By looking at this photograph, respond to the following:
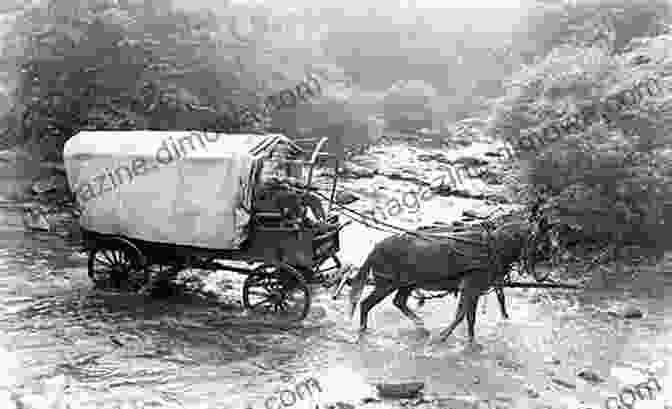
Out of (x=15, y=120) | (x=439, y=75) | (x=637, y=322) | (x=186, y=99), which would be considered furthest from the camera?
(x=439, y=75)

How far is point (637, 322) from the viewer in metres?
10.1

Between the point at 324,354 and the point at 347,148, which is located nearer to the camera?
the point at 324,354

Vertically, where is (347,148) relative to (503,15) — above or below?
below

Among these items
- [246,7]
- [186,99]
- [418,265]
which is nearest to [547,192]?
[418,265]

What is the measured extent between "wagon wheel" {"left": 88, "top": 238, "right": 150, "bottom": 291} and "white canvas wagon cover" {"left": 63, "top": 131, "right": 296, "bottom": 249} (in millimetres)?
374

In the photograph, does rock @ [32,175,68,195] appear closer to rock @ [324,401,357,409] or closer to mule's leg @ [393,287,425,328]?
mule's leg @ [393,287,425,328]

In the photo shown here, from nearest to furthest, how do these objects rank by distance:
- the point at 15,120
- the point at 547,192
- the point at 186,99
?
the point at 547,192
the point at 186,99
the point at 15,120

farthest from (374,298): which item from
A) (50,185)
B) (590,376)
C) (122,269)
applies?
(50,185)

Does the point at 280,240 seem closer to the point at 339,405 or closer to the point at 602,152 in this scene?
the point at 339,405

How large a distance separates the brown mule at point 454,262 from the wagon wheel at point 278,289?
938 mm

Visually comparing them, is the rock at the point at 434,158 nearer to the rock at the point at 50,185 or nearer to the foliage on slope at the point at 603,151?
the foliage on slope at the point at 603,151

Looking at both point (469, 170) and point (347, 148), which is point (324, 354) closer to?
point (469, 170)

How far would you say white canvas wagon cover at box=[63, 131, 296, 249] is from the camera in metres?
9.12

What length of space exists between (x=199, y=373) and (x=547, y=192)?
918 cm
